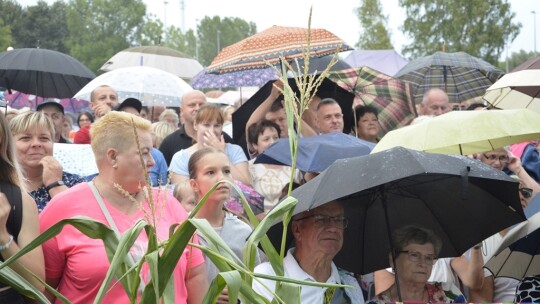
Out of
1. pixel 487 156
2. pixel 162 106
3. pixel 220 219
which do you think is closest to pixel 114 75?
pixel 162 106

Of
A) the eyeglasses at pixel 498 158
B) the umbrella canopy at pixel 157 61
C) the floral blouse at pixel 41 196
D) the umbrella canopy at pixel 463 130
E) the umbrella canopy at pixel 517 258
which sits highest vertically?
the umbrella canopy at pixel 157 61

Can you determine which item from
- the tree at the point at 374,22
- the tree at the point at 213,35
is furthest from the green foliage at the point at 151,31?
the tree at the point at 213,35

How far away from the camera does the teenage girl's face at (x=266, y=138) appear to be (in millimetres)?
9047

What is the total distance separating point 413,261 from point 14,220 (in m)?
2.47

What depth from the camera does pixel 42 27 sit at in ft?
237

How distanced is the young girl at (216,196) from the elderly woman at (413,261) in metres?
0.89

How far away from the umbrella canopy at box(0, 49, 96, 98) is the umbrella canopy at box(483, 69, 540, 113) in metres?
4.91

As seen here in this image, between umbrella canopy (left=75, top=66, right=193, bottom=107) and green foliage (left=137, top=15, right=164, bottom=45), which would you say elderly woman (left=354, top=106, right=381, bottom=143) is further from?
green foliage (left=137, top=15, right=164, bottom=45)

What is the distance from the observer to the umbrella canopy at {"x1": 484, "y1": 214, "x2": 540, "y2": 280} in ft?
21.0

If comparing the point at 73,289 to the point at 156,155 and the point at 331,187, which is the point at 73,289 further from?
the point at 156,155

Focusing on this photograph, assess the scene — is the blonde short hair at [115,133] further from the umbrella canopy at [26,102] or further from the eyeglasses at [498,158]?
the umbrella canopy at [26,102]

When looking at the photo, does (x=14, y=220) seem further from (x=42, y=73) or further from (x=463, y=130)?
(x=42, y=73)

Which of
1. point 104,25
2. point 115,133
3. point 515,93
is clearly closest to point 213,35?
point 104,25

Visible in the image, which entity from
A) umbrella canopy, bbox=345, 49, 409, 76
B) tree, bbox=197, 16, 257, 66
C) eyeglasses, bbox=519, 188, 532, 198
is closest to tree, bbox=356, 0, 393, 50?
umbrella canopy, bbox=345, 49, 409, 76
